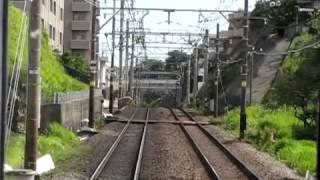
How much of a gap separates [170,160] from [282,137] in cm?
912

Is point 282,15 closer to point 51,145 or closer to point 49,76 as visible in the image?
point 49,76

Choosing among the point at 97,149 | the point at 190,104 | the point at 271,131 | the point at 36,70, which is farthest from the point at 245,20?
the point at 190,104

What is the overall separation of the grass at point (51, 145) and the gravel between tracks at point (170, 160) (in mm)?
2802

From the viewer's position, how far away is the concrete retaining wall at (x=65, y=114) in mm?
25578

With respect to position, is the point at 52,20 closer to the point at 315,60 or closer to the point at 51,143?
the point at 315,60

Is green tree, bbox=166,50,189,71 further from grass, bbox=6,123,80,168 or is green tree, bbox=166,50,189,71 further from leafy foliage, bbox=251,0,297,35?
grass, bbox=6,123,80,168

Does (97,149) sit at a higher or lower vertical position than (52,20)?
lower

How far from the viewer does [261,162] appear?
21484 mm

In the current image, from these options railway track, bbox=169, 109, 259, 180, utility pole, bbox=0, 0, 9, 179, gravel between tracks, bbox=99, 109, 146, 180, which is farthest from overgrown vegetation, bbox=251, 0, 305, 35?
utility pole, bbox=0, 0, 9, 179

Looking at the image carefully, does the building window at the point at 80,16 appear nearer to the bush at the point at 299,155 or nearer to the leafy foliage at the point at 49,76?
the leafy foliage at the point at 49,76

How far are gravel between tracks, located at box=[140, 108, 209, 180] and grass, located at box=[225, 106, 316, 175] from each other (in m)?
3.04

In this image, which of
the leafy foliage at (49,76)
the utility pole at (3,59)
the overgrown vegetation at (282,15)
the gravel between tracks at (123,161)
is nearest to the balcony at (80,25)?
the overgrown vegetation at (282,15)

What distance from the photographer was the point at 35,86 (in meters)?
12.8

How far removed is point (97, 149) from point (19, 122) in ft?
10.4
